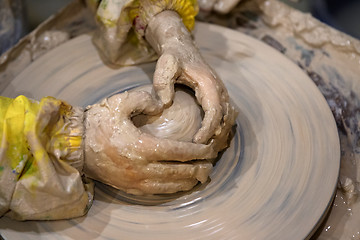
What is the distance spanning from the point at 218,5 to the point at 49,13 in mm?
1513

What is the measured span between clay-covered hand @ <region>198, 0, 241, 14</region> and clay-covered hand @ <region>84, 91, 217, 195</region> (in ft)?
3.60

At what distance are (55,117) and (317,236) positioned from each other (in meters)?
1.18

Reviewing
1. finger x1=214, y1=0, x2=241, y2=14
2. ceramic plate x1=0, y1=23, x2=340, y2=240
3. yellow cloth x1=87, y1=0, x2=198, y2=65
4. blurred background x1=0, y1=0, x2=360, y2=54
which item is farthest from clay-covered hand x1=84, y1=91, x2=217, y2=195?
blurred background x1=0, y1=0, x2=360, y2=54

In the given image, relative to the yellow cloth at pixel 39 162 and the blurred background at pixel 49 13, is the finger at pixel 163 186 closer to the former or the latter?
the yellow cloth at pixel 39 162

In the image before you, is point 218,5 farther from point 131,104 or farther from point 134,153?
point 134,153

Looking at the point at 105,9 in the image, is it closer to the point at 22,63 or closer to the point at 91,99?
the point at 91,99

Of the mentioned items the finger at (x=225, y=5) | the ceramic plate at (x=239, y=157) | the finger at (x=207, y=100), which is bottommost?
the ceramic plate at (x=239, y=157)

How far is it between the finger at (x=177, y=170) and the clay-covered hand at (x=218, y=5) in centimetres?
122

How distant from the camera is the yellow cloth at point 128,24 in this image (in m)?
1.94

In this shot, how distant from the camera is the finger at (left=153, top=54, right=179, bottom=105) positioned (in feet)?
5.33

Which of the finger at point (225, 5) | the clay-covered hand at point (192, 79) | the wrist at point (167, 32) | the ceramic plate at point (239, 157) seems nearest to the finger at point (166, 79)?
the clay-covered hand at point (192, 79)

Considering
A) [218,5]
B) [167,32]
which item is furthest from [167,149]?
[218,5]

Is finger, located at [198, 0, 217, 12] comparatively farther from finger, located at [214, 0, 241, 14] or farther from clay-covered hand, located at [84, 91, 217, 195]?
clay-covered hand, located at [84, 91, 217, 195]

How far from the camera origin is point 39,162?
4.46 ft
